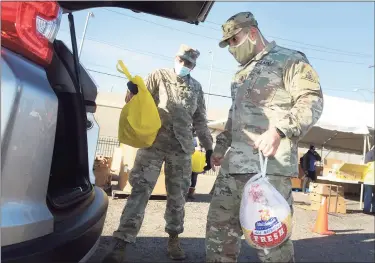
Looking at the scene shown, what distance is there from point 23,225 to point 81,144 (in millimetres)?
867

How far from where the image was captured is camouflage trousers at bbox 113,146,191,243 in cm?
300

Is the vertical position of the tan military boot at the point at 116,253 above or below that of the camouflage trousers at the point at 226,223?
below

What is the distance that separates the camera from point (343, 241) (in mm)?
5148

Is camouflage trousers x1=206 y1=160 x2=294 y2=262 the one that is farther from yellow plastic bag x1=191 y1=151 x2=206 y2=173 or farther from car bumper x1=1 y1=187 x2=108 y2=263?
yellow plastic bag x1=191 y1=151 x2=206 y2=173

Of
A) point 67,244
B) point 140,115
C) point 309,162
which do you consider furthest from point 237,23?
point 309,162

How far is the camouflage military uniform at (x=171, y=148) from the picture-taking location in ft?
10.4

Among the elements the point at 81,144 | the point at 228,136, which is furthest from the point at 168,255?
the point at 81,144

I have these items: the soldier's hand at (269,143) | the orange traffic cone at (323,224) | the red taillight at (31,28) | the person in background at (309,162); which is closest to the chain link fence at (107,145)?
the person in background at (309,162)

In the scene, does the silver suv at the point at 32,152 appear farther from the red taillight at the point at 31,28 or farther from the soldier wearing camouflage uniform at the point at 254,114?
the soldier wearing camouflage uniform at the point at 254,114

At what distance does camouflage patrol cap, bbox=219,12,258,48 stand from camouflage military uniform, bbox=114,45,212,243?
119 cm

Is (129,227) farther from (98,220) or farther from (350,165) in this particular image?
(350,165)

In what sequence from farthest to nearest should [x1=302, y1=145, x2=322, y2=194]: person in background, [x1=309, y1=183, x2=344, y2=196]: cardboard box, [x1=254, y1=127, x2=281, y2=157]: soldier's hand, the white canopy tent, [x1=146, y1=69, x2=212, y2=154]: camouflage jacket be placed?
[x1=302, y1=145, x2=322, y2=194]: person in background
the white canopy tent
[x1=309, y1=183, x2=344, y2=196]: cardboard box
[x1=146, y1=69, x2=212, y2=154]: camouflage jacket
[x1=254, y1=127, x2=281, y2=157]: soldier's hand

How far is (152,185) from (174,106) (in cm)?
76

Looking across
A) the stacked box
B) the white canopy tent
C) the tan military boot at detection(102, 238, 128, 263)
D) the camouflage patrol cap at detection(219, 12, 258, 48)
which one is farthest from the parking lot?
the white canopy tent
